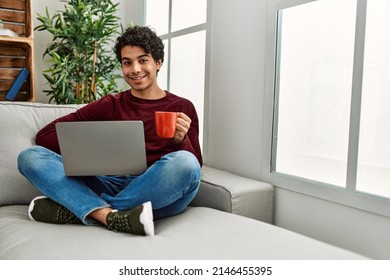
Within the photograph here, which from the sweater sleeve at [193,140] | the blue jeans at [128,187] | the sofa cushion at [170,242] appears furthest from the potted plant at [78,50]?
the sofa cushion at [170,242]

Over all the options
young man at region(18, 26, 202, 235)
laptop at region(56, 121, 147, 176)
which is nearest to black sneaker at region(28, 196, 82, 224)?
young man at region(18, 26, 202, 235)

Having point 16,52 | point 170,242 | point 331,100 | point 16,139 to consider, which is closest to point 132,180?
point 170,242

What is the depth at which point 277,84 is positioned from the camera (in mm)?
1783

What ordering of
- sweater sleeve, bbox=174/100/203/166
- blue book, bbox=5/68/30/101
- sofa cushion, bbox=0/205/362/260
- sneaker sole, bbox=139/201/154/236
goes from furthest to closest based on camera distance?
blue book, bbox=5/68/30/101, sweater sleeve, bbox=174/100/203/166, sneaker sole, bbox=139/201/154/236, sofa cushion, bbox=0/205/362/260

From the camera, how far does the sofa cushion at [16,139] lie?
5.41 ft

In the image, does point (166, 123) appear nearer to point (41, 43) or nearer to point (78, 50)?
point (78, 50)

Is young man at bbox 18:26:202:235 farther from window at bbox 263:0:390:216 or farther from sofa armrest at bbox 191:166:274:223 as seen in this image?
window at bbox 263:0:390:216

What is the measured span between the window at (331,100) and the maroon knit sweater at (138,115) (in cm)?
37

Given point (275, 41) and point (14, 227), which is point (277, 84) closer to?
point (275, 41)

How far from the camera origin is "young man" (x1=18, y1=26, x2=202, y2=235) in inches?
52.9

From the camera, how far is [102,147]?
130 cm

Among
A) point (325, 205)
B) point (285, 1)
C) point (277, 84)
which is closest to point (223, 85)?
point (277, 84)

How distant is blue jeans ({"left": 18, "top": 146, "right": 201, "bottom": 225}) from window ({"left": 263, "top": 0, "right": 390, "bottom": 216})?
Answer: 538mm

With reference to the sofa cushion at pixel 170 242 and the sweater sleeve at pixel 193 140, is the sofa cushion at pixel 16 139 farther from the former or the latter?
the sweater sleeve at pixel 193 140
